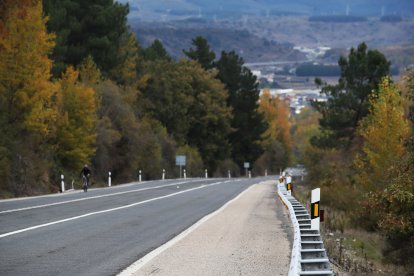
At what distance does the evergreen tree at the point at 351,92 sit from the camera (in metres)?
69.2

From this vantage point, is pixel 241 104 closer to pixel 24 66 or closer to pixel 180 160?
pixel 180 160

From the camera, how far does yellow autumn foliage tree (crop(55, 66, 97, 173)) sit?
48000 mm

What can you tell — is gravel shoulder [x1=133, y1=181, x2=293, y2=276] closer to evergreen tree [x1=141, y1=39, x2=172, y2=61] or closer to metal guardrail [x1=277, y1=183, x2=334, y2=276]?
metal guardrail [x1=277, y1=183, x2=334, y2=276]

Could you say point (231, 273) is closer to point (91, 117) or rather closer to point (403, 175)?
point (403, 175)

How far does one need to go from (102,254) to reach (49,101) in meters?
31.4

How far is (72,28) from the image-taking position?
6334 cm

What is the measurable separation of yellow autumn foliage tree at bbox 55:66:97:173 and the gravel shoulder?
1030 inches

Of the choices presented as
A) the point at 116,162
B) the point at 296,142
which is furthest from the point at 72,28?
the point at 296,142

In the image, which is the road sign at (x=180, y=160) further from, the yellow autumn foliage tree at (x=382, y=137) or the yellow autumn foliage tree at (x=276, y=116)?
the yellow autumn foliage tree at (x=276, y=116)

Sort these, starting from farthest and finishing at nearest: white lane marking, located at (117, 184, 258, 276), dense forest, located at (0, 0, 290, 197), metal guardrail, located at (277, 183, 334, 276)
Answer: dense forest, located at (0, 0, 290, 197) < white lane marking, located at (117, 184, 258, 276) < metal guardrail, located at (277, 183, 334, 276)

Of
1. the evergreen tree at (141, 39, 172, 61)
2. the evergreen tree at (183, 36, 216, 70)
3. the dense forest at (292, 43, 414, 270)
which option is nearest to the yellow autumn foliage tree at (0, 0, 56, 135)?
the dense forest at (292, 43, 414, 270)

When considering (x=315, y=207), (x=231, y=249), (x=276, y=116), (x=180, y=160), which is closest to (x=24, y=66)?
(x=231, y=249)

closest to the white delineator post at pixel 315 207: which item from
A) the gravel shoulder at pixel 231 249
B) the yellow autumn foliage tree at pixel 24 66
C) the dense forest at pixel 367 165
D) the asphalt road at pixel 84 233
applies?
the gravel shoulder at pixel 231 249

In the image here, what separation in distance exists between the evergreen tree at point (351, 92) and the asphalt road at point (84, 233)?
142 feet
